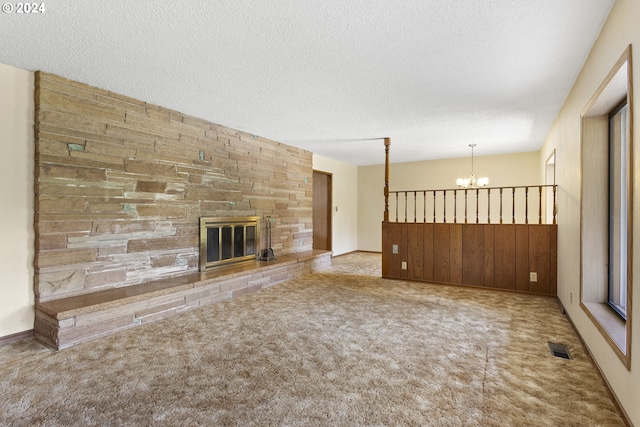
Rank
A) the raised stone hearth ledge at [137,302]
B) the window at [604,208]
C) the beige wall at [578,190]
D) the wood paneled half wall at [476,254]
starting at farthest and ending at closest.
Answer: the wood paneled half wall at [476,254] → the raised stone hearth ledge at [137,302] → the window at [604,208] → the beige wall at [578,190]

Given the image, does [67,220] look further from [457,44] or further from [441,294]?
[441,294]

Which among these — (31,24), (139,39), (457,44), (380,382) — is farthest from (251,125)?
(380,382)

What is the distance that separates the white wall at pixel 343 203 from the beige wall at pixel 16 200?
4.75 meters

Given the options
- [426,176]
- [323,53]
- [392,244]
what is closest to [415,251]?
[392,244]

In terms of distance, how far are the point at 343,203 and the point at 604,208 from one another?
5677 millimetres

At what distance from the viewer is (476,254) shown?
4.61 meters

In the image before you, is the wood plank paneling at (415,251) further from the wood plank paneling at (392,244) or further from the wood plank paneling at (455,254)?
the wood plank paneling at (455,254)

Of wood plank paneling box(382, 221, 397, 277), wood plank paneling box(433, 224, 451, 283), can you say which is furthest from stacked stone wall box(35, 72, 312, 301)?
wood plank paneling box(433, 224, 451, 283)

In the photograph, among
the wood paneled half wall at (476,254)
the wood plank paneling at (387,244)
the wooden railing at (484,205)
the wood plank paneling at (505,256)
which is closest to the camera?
the wood paneled half wall at (476,254)

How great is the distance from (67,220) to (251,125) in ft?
7.97

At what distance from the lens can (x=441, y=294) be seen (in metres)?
4.25

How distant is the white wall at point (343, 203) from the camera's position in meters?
7.41

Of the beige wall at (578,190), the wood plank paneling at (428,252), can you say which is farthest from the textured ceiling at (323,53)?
the wood plank paneling at (428,252)

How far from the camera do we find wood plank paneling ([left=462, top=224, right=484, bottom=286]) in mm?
4574
